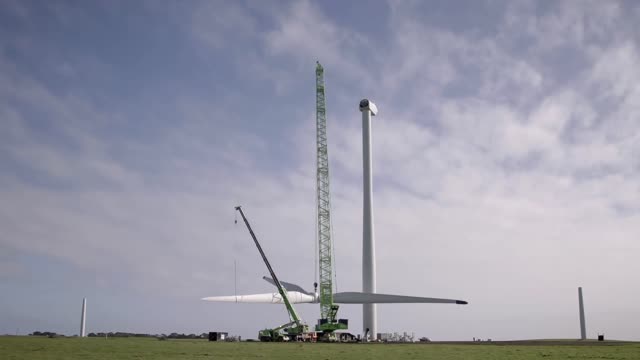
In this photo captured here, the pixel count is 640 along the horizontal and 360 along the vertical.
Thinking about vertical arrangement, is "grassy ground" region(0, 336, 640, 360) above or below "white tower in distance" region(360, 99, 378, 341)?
below

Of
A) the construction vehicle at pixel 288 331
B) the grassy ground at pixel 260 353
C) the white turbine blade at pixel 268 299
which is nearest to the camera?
the grassy ground at pixel 260 353

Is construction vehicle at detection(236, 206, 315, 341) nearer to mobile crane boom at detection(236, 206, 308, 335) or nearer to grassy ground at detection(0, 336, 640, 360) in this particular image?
mobile crane boom at detection(236, 206, 308, 335)

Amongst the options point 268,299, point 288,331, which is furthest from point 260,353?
point 268,299

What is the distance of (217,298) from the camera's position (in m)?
194

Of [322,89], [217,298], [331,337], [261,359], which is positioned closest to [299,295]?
[217,298]

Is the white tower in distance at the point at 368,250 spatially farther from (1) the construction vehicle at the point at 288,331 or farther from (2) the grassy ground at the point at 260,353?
(2) the grassy ground at the point at 260,353

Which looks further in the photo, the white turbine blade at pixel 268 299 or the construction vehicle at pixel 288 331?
the white turbine blade at pixel 268 299

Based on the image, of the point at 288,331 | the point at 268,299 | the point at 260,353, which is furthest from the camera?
the point at 268,299

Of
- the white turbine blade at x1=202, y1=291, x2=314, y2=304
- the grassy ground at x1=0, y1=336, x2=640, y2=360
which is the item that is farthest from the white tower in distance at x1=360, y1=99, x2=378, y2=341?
the grassy ground at x1=0, y1=336, x2=640, y2=360

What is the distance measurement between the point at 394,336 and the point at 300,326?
37508mm

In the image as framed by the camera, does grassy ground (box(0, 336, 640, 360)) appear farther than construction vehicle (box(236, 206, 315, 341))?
No

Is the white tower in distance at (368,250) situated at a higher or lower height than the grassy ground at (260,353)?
higher

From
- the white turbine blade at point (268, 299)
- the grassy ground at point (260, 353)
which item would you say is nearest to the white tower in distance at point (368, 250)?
the white turbine blade at point (268, 299)

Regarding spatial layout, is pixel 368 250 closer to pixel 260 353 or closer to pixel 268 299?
pixel 268 299
